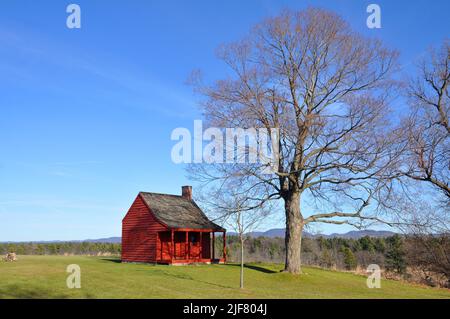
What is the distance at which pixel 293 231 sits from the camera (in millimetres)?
25438

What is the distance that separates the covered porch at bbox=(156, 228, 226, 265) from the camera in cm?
2997

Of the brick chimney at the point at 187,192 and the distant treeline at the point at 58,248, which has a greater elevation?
the brick chimney at the point at 187,192

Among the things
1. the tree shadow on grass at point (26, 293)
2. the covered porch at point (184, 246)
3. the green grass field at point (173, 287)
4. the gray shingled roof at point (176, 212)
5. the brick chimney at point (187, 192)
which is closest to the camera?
the tree shadow on grass at point (26, 293)

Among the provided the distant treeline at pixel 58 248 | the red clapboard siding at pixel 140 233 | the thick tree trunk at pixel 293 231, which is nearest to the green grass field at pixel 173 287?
the thick tree trunk at pixel 293 231

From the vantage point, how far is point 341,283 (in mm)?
23250

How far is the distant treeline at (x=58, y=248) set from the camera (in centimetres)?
5841

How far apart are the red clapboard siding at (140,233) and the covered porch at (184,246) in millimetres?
622

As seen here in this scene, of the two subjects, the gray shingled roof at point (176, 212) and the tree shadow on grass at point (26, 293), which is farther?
the gray shingled roof at point (176, 212)

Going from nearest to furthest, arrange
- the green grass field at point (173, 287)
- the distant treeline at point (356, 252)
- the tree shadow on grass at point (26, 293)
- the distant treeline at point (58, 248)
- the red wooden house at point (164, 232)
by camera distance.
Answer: the tree shadow on grass at point (26, 293)
the green grass field at point (173, 287)
the red wooden house at point (164, 232)
the distant treeline at point (356, 252)
the distant treeline at point (58, 248)

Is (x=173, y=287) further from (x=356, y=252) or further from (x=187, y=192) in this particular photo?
(x=356, y=252)

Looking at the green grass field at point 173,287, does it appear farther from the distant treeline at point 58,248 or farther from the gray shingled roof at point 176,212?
the distant treeline at point 58,248

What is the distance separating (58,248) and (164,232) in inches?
1488
